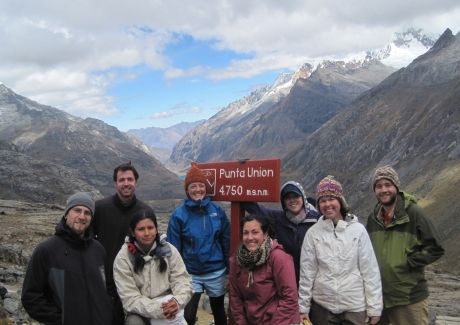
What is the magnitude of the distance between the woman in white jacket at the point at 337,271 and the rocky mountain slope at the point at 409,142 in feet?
150

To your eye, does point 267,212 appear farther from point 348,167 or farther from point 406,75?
point 406,75

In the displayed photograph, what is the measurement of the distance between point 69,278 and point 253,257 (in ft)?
7.72

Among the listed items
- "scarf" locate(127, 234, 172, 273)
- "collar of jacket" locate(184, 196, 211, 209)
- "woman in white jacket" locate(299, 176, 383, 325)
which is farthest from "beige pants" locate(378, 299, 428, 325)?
"scarf" locate(127, 234, 172, 273)

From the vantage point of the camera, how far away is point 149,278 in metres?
6.20

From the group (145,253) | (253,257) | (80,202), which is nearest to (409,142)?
(253,257)

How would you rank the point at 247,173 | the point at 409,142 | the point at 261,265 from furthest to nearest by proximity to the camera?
the point at 409,142 → the point at 247,173 → the point at 261,265

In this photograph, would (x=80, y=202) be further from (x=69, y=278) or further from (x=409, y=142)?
(x=409, y=142)

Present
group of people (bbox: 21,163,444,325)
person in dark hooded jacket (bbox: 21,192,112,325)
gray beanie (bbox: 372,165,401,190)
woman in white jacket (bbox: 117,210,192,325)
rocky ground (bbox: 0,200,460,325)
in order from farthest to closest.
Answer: rocky ground (bbox: 0,200,460,325), gray beanie (bbox: 372,165,401,190), woman in white jacket (bbox: 117,210,192,325), group of people (bbox: 21,163,444,325), person in dark hooded jacket (bbox: 21,192,112,325)

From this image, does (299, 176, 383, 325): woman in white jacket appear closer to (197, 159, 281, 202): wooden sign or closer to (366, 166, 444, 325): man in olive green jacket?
(366, 166, 444, 325): man in olive green jacket

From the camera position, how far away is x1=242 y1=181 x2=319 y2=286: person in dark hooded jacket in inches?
285

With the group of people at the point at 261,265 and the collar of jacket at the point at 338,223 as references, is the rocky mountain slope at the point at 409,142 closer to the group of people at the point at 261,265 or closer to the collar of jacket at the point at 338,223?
the group of people at the point at 261,265

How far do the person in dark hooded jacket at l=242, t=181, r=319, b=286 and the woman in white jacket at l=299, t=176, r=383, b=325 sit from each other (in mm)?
578

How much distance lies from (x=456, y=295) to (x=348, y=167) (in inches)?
4754

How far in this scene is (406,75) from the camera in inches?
6988
